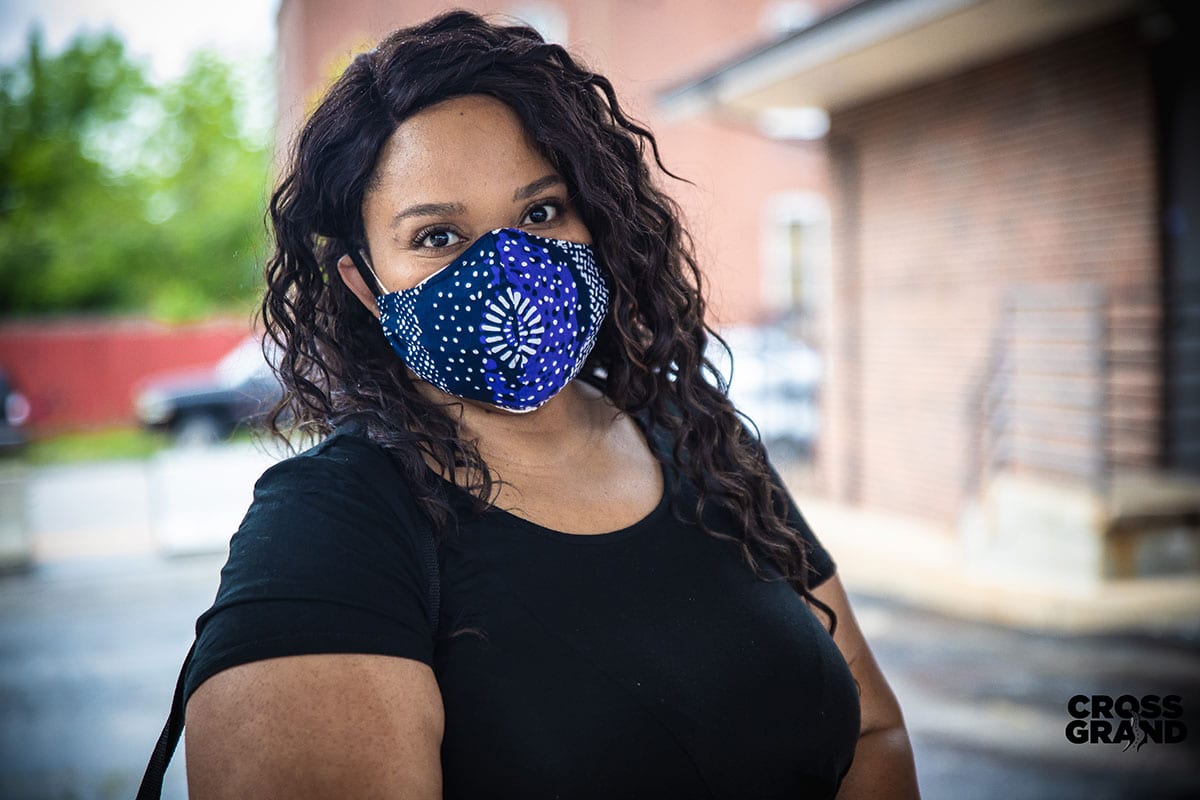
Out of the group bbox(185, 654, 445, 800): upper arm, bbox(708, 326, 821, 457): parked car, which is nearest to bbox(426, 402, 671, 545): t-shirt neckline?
bbox(185, 654, 445, 800): upper arm

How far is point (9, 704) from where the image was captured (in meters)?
6.29

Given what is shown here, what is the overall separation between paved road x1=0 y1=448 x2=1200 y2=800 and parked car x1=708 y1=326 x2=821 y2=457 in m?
5.64

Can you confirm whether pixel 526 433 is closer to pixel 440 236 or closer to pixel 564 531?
pixel 564 531

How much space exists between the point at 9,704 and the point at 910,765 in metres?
6.11

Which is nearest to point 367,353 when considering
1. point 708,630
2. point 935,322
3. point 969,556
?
point 708,630

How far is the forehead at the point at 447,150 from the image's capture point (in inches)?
61.9

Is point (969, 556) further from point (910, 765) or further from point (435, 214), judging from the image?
point (435, 214)

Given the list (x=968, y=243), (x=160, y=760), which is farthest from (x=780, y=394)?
(x=160, y=760)

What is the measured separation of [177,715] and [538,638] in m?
0.47

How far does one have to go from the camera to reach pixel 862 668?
6.07ft

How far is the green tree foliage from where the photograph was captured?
31531 millimetres

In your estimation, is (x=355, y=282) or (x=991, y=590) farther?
(x=991, y=590)

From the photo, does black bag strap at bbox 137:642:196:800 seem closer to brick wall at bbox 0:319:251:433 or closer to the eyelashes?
the eyelashes

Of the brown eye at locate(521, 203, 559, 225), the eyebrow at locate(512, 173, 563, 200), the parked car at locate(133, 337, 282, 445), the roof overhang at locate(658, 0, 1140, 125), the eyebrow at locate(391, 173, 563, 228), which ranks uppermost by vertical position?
the roof overhang at locate(658, 0, 1140, 125)
